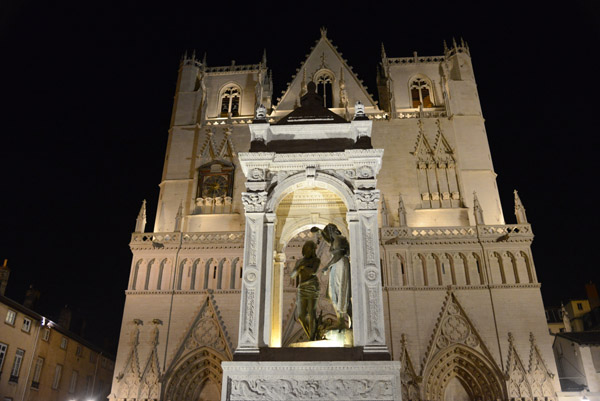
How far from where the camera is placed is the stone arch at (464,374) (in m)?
20.1

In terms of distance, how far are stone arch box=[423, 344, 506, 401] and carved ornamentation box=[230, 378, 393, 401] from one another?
14.3 metres

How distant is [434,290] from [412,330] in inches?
81.9

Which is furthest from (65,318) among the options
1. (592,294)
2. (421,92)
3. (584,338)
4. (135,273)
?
(592,294)

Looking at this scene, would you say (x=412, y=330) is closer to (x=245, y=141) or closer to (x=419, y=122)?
(x=419, y=122)

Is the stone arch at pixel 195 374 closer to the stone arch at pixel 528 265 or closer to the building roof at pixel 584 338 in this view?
the stone arch at pixel 528 265

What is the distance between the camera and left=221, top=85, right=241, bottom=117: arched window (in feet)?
94.0

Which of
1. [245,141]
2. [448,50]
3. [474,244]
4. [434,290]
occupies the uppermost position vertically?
[448,50]

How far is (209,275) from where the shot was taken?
2281 centimetres

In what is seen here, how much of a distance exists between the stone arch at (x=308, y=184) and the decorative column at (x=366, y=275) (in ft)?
0.78

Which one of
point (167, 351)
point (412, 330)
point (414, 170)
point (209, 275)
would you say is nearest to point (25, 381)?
point (167, 351)

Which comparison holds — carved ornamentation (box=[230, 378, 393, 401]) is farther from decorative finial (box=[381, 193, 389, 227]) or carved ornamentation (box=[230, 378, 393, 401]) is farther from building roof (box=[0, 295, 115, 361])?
building roof (box=[0, 295, 115, 361])

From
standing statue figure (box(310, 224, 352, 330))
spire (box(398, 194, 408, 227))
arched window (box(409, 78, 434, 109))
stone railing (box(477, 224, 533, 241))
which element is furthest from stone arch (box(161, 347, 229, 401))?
arched window (box(409, 78, 434, 109))

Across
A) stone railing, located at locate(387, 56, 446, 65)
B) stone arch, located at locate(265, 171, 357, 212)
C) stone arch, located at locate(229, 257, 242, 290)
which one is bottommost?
stone arch, located at locate(265, 171, 357, 212)

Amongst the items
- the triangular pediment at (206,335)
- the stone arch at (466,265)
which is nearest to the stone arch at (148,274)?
the triangular pediment at (206,335)
